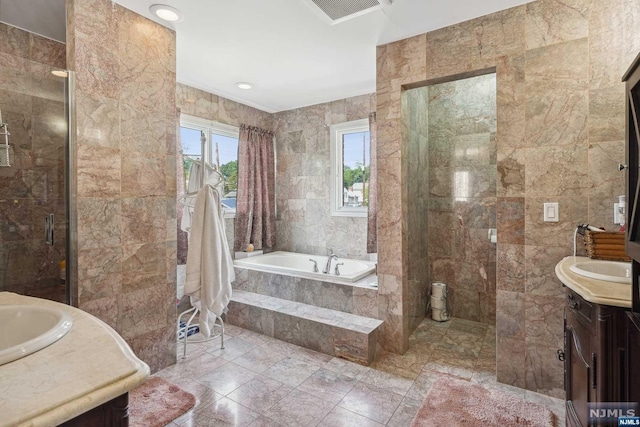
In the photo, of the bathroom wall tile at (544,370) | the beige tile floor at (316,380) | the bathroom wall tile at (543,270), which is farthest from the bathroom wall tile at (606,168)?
the beige tile floor at (316,380)

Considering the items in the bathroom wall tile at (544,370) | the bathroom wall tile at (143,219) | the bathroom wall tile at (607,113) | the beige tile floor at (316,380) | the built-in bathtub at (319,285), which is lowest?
the beige tile floor at (316,380)

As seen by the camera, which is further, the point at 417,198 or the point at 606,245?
the point at 417,198

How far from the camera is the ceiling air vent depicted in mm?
2073

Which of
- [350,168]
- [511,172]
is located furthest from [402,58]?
[350,168]

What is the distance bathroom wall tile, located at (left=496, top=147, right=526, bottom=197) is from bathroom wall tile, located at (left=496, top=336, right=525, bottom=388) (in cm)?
103

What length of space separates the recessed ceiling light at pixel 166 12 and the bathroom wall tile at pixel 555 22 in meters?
2.37

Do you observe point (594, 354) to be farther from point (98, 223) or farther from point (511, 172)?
point (98, 223)

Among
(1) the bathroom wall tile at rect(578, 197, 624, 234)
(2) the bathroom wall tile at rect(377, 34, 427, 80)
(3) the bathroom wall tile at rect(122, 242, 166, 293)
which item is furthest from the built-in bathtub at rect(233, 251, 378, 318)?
(2) the bathroom wall tile at rect(377, 34, 427, 80)

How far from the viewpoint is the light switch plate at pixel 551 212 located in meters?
2.03

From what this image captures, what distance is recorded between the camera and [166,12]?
2.19 meters

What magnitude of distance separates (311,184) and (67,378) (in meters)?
3.76

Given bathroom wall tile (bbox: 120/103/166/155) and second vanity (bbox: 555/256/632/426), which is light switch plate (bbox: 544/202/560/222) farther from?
bathroom wall tile (bbox: 120/103/166/155)

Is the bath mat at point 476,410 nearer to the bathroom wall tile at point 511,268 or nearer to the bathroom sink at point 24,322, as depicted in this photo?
the bathroom wall tile at point 511,268

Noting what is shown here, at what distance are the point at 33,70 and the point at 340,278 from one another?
2667 mm
